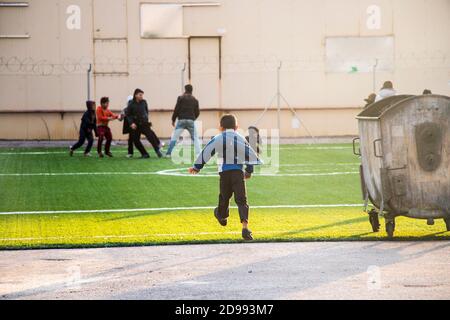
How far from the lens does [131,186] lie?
2116cm

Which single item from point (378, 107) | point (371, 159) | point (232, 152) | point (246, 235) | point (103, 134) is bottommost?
point (246, 235)

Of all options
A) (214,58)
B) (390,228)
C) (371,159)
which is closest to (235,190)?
(371,159)

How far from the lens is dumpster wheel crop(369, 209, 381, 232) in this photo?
47.4 feet

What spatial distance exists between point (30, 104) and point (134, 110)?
25.6ft

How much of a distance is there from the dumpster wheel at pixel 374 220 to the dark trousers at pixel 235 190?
1.56 meters

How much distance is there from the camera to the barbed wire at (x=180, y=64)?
115ft

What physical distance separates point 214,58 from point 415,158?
2189 cm

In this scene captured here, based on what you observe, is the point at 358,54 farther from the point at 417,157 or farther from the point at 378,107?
the point at 417,157

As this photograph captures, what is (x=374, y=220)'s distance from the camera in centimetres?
1452

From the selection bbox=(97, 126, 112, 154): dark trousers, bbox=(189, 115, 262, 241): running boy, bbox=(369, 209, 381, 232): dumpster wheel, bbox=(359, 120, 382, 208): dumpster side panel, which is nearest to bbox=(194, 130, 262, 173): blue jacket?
bbox=(189, 115, 262, 241): running boy

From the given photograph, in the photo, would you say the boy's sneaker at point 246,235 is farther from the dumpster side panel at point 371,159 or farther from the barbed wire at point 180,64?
the barbed wire at point 180,64

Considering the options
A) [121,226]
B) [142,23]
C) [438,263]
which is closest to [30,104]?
[142,23]
